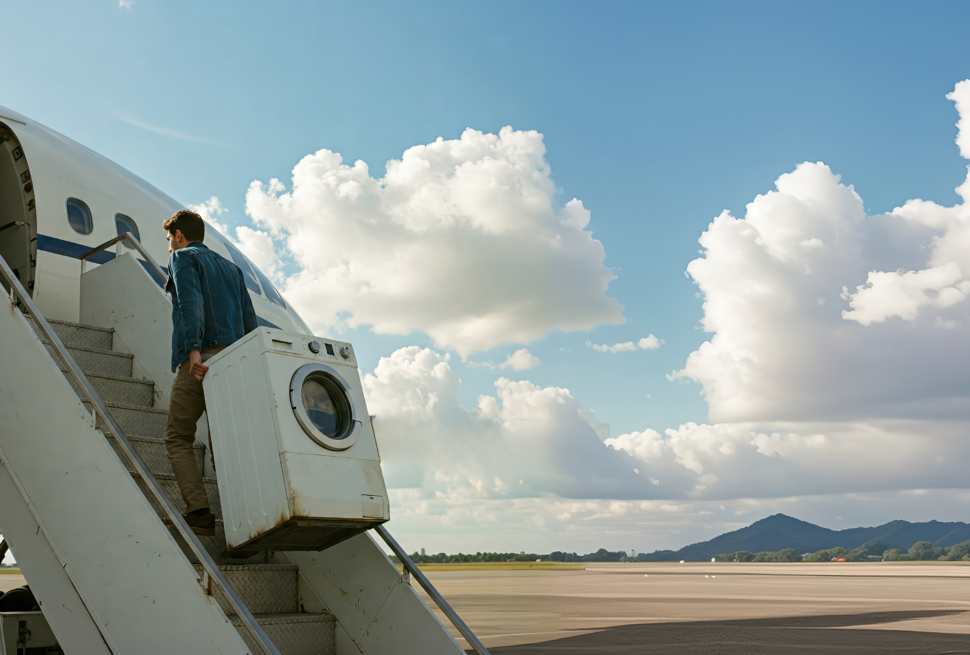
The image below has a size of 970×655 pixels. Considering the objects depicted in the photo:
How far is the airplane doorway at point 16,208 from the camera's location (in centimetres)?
820

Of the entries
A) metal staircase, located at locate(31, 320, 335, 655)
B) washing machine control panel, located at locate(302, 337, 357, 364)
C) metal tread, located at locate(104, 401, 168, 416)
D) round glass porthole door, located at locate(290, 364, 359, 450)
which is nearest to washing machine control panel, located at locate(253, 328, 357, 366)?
washing machine control panel, located at locate(302, 337, 357, 364)

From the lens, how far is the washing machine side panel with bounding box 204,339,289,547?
3967 millimetres

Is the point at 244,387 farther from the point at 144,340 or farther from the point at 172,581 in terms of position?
the point at 144,340

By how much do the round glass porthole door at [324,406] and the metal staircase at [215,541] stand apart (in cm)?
90

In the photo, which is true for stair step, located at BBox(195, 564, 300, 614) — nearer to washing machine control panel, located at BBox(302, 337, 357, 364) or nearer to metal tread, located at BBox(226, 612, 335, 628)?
Result: metal tread, located at BBox(226, 612, 335, 628)

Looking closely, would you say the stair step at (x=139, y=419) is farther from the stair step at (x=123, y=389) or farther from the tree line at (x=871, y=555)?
the tree line at (x=871, y=555)

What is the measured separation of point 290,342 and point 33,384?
158 cm

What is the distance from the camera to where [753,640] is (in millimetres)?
9523

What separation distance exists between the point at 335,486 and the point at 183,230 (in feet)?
6.91

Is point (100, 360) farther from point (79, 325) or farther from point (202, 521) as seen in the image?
point (202, 521)

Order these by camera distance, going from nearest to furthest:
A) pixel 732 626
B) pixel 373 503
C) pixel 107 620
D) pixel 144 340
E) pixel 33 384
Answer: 1. pixel 107 620
2. pixel 373 503
3. pixel 33 384
4. pixel 144 340
5. pixel 732 626

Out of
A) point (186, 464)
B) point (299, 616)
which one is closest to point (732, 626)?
point (299, 616)

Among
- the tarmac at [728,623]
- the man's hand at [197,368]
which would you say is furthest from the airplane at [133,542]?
the tarmac at [728,623]

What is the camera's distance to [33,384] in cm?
447
